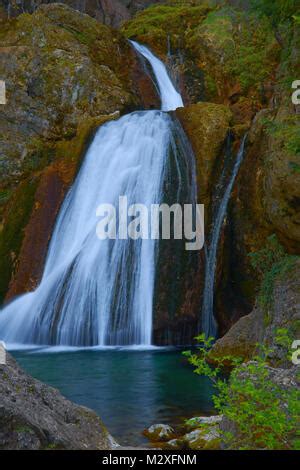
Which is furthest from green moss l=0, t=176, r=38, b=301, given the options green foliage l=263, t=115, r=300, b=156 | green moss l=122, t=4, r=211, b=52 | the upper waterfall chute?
green moss l=122, t=4, r=211, b=52

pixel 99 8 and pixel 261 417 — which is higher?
pixel 99 8

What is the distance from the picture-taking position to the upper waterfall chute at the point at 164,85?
24406mm

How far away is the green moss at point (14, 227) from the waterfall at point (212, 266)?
6640mm

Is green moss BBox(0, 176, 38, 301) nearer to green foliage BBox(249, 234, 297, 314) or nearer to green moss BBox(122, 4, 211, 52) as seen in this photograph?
green foliage BBox(249, 234, 297, 314)

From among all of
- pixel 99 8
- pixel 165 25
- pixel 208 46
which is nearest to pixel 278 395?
pixel 208 46

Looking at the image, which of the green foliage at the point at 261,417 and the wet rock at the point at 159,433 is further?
the wet rock at the point at 159,433

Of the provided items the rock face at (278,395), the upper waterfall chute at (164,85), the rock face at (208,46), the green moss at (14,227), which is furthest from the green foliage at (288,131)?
the upper waterfall chute at (164,85)

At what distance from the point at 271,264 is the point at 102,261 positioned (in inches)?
242

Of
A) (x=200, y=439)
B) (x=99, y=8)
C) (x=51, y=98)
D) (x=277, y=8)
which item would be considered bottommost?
(x=200, y=439)

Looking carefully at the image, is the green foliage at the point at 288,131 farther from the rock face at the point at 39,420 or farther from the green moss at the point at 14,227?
the green moss at the point at 14,227

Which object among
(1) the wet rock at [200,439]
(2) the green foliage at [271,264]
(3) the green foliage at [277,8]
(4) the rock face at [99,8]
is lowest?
(1) the wet rock at [200,439]

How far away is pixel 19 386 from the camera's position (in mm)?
5344

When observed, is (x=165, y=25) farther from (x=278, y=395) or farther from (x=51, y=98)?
(x=278, y=395)

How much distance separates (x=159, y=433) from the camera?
7.42m
